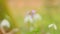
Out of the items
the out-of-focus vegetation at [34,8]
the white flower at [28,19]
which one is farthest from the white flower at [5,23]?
the white flower at [28,19]

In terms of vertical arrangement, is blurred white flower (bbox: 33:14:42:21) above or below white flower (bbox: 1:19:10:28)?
above

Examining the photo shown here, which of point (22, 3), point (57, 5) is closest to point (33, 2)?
point (22, 3)

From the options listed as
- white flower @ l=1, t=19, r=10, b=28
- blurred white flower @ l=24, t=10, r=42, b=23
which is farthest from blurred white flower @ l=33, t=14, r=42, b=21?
white flower @ l=1, t=19, r=10, b=28

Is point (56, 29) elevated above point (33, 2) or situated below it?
below

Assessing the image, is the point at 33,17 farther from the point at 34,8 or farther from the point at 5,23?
the point at 5,23

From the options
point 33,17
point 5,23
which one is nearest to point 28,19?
point 33,17

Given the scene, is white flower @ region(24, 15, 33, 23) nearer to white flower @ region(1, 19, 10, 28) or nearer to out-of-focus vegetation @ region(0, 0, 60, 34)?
out-of-focus vegetation @ region(0, 0, 60, 34)

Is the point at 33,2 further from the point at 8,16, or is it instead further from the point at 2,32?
the point at 2,32

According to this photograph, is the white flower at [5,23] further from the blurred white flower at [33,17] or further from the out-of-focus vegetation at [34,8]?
the blurred white flower at [33,17]
